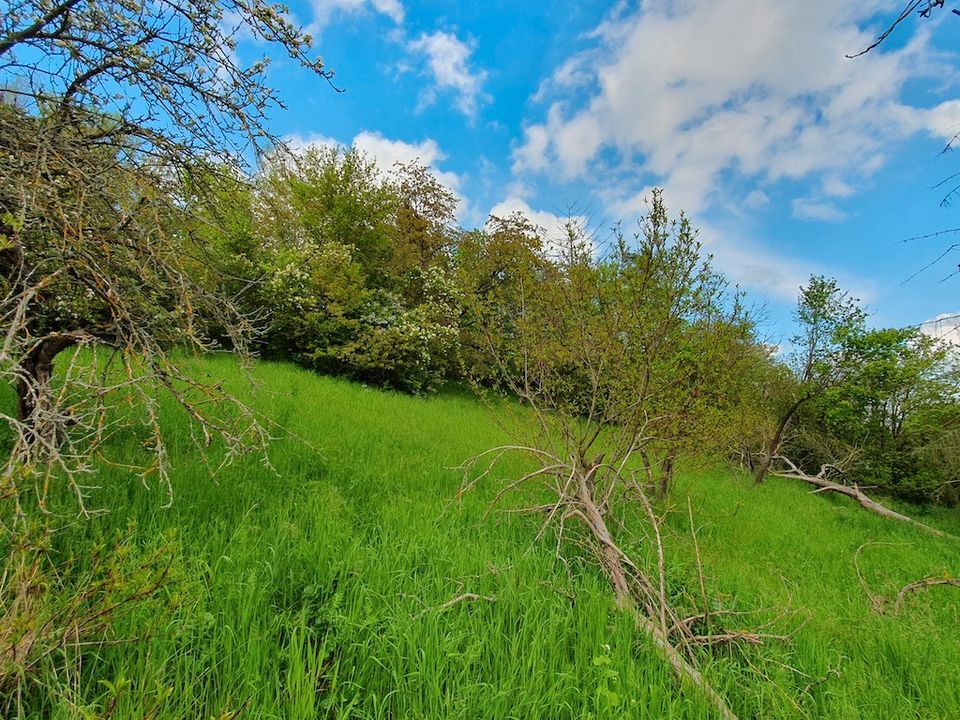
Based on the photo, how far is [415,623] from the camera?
2361mm

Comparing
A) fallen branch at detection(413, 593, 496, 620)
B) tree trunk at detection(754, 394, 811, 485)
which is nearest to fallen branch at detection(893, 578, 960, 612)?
fallen branch at detection(413, 593, 496, 620)

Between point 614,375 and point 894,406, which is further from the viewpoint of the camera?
point 894,406

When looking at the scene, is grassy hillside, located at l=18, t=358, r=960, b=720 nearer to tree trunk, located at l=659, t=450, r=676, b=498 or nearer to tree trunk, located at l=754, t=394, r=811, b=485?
tree trunk, located at l=659, t=450, r=676, b=498

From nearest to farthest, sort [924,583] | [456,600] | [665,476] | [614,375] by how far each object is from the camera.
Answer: [456,600] → [924,583] → [614,375] → [665,476]

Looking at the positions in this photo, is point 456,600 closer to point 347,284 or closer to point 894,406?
point 347,284

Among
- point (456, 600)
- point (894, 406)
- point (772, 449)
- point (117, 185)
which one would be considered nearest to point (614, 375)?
point (456, 600)

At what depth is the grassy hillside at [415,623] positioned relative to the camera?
1911 millimetres

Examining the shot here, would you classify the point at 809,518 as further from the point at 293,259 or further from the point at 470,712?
the point at 293,259

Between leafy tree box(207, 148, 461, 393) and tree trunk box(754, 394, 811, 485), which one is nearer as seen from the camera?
tree trunk box(754, 394, 811, 485)

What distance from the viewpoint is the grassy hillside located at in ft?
6.27

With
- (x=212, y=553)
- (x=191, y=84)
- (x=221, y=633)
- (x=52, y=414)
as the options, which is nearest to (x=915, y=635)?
(x=221, y=633)

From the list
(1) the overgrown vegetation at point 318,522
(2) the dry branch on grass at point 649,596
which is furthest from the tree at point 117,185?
(2) the dry branch on grass at point 649,596

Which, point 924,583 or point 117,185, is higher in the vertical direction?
point 117,185

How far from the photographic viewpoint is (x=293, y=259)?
13055 millimetres
